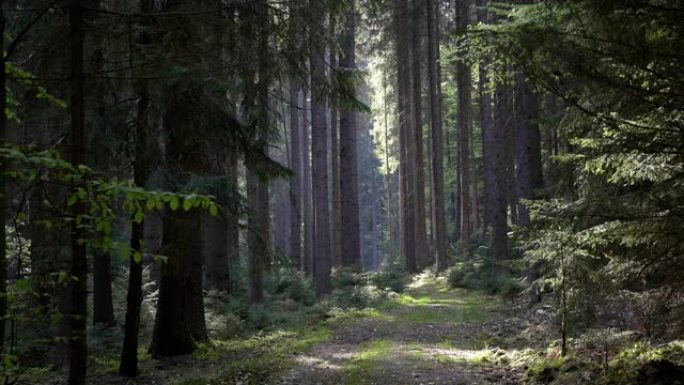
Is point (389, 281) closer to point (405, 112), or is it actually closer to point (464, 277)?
point (464, 277)

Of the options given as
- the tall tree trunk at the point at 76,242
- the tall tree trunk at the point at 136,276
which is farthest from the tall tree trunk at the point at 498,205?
the tall tree trunk at the point at 76,242

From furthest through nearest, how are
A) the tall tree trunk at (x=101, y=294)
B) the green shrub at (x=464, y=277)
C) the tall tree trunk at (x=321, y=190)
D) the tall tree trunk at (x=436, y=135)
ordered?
the tall tree trunk at (x=436, y=135)
the green shrub at (x=464, y=277)
the tall tree trunk at (x=321, y=190)
the tall tree trunk at (x=101, y=294)

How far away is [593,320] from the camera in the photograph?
6.48 metres

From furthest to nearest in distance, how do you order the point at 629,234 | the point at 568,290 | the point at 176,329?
the point at 176,329, the point at 568,290, the point at 629,234

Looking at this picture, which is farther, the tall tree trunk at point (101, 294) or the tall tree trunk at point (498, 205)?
the tall tree trunk at point (498, 205)

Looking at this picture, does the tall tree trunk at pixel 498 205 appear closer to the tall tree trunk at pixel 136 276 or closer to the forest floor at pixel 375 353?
the forest floor at pixel 375 353

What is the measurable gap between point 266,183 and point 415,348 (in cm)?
403

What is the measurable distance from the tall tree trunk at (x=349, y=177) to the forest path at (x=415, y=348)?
5.51m

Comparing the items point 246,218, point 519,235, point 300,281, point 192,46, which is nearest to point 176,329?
point 246,218

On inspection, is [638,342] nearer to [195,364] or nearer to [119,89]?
[195,364]

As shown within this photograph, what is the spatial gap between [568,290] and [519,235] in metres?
0.91

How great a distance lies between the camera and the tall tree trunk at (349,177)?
1894 centimetres

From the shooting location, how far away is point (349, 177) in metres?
19.9

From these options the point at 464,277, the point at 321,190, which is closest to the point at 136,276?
the point at 321,190
